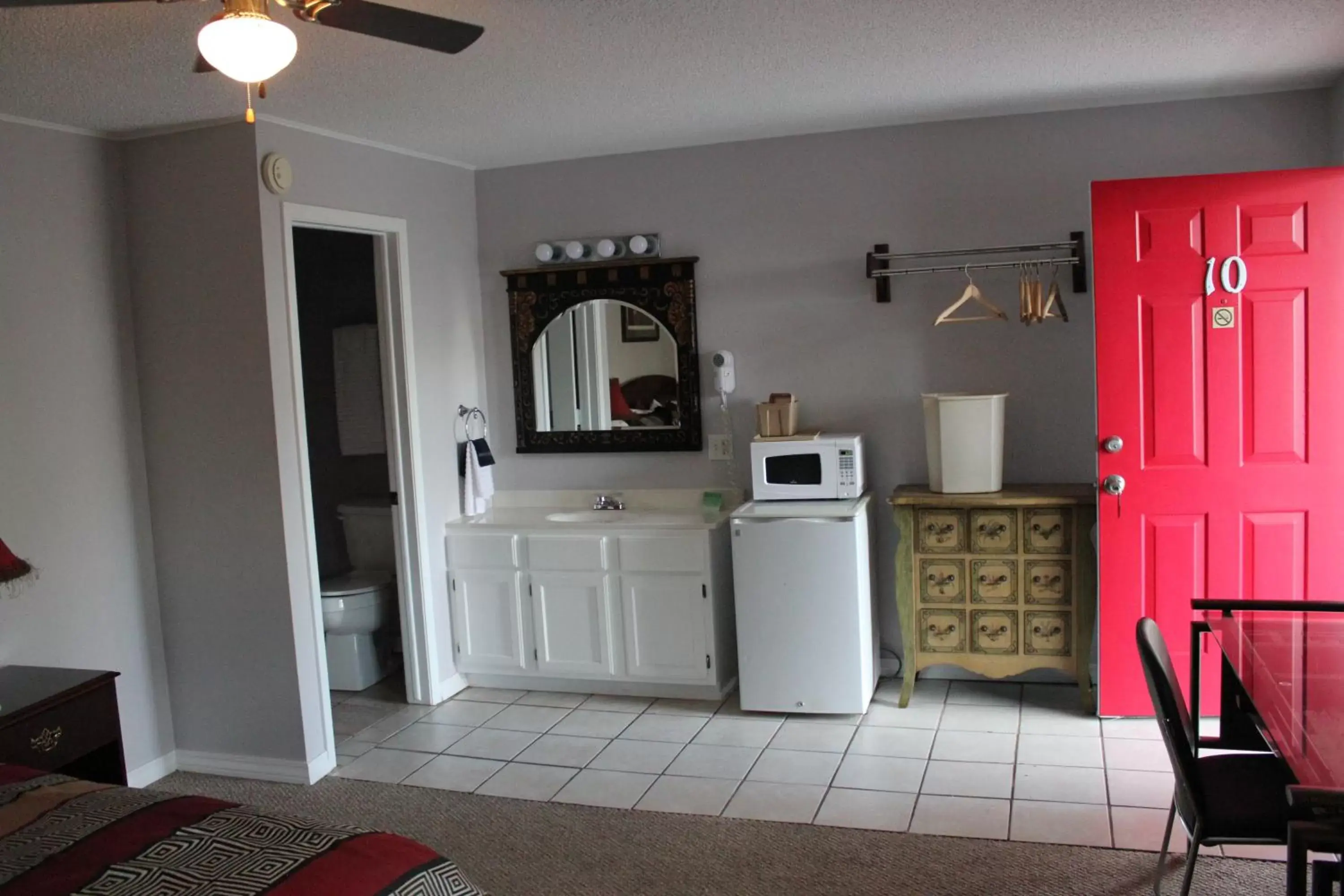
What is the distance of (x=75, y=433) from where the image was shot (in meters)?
3.65

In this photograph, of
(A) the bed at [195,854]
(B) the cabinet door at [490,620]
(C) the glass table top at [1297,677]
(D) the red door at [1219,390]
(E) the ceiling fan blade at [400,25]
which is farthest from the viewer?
(B) the cabinet door at [490,620]

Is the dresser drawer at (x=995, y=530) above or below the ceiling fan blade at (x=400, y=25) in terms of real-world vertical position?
below

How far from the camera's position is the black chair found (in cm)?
225

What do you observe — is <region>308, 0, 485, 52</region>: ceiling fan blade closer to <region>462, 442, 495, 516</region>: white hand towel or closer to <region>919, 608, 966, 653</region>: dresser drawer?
<region>462, 442, 495, 516</region>: white hand towel

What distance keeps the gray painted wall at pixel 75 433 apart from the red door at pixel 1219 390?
3348 mm

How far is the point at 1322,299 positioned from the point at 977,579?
148cm

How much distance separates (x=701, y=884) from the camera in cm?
295

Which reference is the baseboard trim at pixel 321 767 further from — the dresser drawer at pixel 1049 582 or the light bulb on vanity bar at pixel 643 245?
the dresser drawer at pixel 1049 582

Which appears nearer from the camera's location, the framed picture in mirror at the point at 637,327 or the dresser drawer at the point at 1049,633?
the dresser drawer at the point at 1049,633

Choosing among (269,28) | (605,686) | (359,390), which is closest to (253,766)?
(605,686)

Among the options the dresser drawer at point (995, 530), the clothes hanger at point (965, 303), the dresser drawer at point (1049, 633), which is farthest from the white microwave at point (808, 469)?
the dresser drawer at point (1049, 633)

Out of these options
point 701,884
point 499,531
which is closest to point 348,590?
point 499,531

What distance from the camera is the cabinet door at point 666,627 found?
4348mm

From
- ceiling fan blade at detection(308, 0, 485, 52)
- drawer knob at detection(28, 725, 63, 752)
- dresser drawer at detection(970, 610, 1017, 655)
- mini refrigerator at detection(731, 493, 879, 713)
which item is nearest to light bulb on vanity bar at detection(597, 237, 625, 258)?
mini refrigerator at detection(731, 493, 879, 713)
